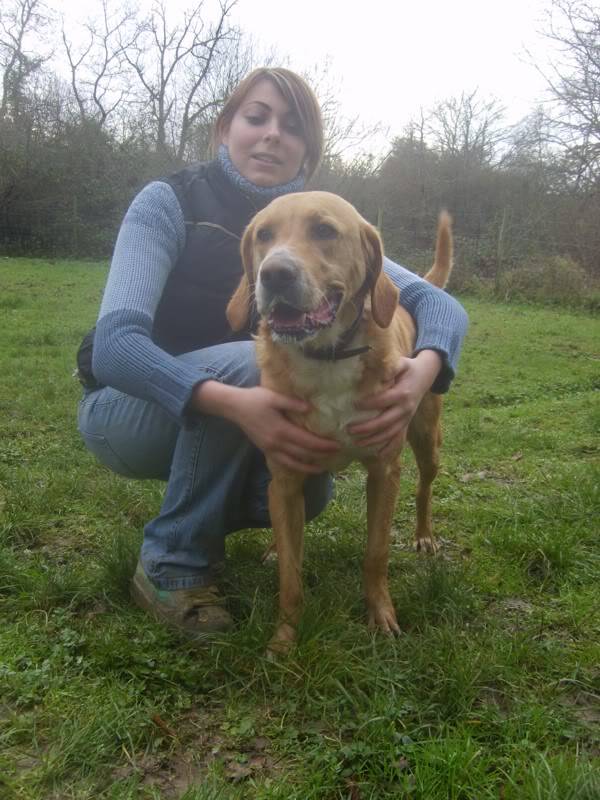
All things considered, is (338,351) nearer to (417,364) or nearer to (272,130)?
(417,364)

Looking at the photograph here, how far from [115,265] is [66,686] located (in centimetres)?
136

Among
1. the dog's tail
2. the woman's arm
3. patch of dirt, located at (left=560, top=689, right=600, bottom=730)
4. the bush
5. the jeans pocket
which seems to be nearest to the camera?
patch of dirt, located at (left=560, top=689, right=600, bottom=730)

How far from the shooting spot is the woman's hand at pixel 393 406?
7.12 ft

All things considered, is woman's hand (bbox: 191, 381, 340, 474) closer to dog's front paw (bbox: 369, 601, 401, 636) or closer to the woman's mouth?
dog's front paw (bbox: 369, 601, 401, 636)

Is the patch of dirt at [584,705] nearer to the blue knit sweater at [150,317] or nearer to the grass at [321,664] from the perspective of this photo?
the grass at [321,664]

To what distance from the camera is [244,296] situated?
2352 millimetres

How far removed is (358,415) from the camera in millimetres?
2193

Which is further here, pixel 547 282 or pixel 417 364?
pixel 547 282

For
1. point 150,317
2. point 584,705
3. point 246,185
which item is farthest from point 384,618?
point 246,185

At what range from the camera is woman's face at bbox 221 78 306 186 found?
2.57m

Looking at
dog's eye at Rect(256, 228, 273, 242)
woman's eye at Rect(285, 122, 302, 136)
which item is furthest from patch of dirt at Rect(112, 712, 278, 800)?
woman's eye at Rect(285, 122, 302, 136)

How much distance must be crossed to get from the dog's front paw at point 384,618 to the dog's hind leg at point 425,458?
2.34 feet

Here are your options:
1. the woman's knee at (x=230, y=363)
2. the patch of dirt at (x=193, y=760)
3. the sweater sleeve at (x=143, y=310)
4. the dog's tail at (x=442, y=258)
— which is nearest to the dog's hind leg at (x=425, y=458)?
the dog's tail at (x=442, y=258)

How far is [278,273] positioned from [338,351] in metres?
0.39
